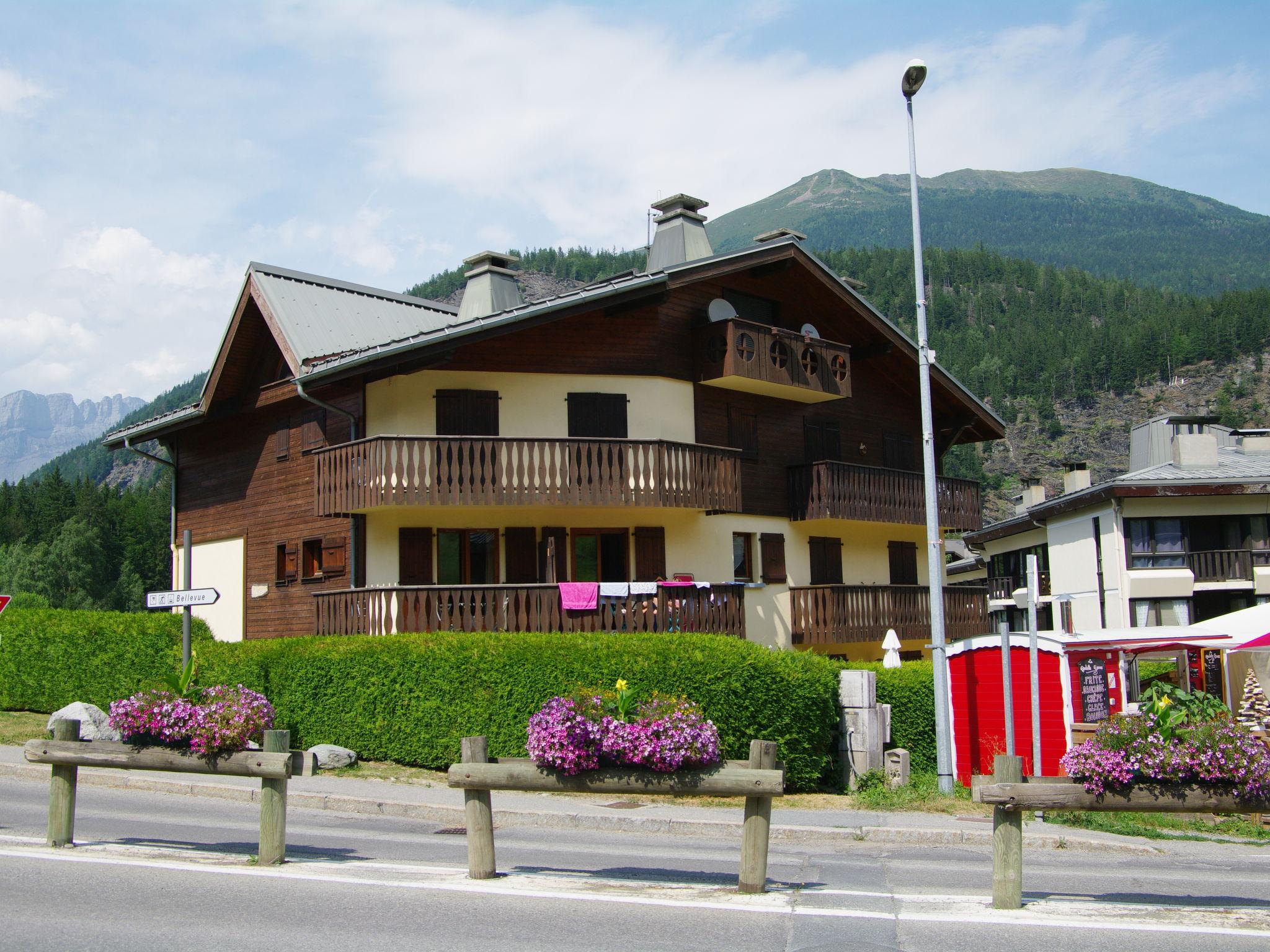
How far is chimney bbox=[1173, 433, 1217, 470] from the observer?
41312 mm

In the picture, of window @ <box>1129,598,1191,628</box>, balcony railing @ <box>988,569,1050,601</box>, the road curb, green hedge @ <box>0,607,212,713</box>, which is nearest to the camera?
the road curb

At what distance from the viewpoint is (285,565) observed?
1014 inches

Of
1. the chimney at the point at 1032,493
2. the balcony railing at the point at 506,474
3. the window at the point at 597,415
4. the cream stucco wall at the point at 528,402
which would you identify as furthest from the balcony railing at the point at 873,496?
the chimney at the point at 1032,493

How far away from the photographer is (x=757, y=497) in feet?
87.1

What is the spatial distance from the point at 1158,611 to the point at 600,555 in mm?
23224

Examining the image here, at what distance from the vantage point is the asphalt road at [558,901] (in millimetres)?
7145

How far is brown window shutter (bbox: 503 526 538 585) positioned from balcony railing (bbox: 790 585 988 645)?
6.28 m

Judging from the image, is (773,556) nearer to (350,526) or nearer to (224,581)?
(350,526)

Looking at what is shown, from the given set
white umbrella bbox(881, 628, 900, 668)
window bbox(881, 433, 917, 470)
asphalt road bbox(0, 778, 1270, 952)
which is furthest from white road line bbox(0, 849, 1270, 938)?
window bbox(881, 433, 917, 470)

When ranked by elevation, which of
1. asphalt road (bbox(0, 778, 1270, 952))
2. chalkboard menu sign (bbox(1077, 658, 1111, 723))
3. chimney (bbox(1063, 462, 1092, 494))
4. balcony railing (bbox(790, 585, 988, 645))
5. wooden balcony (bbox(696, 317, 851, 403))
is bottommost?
asphalt road (bbox(0, 778, 1270, 952))

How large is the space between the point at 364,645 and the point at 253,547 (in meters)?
8.39

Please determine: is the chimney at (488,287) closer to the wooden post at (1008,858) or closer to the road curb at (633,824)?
the road curb at (633,824)

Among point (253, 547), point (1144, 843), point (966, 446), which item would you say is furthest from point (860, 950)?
point (966, 446)

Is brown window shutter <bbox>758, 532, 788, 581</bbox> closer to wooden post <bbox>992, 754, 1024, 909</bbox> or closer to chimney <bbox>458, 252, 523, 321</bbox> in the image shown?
chimney <bbox>458, 252, 523, 321</bbox>
